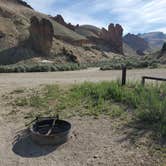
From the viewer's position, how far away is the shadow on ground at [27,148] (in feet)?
18.2

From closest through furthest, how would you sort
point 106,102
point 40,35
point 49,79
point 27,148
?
point 27,148 < point 106,102 < point 49,79 < point 40,35

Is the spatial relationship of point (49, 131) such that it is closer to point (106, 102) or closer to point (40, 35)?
point (106, 102)

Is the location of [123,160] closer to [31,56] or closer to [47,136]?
[47,136]

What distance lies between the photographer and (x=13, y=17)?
61.2 m

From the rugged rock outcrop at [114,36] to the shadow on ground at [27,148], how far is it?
305 ft

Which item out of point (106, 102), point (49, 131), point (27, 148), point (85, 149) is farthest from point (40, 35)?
point (85, 149)

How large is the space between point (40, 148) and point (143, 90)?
12.5 ft

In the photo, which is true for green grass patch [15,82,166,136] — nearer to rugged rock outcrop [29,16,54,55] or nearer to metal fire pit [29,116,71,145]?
metal fire pit [29,116,71,145]

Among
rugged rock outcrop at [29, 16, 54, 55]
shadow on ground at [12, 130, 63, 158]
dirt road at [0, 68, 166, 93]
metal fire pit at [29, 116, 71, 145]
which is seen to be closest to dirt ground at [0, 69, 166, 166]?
shadow on ground at [12, 130, 63, 158]

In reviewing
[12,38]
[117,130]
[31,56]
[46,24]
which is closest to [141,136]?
[117,130]

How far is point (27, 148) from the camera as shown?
5.83 m

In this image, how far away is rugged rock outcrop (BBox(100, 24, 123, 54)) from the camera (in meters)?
98.5

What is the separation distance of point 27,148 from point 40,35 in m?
41.9

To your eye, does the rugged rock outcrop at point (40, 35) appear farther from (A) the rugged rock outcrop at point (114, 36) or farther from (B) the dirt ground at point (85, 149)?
(A) the rugged rock outcrop at point (114, 36)
